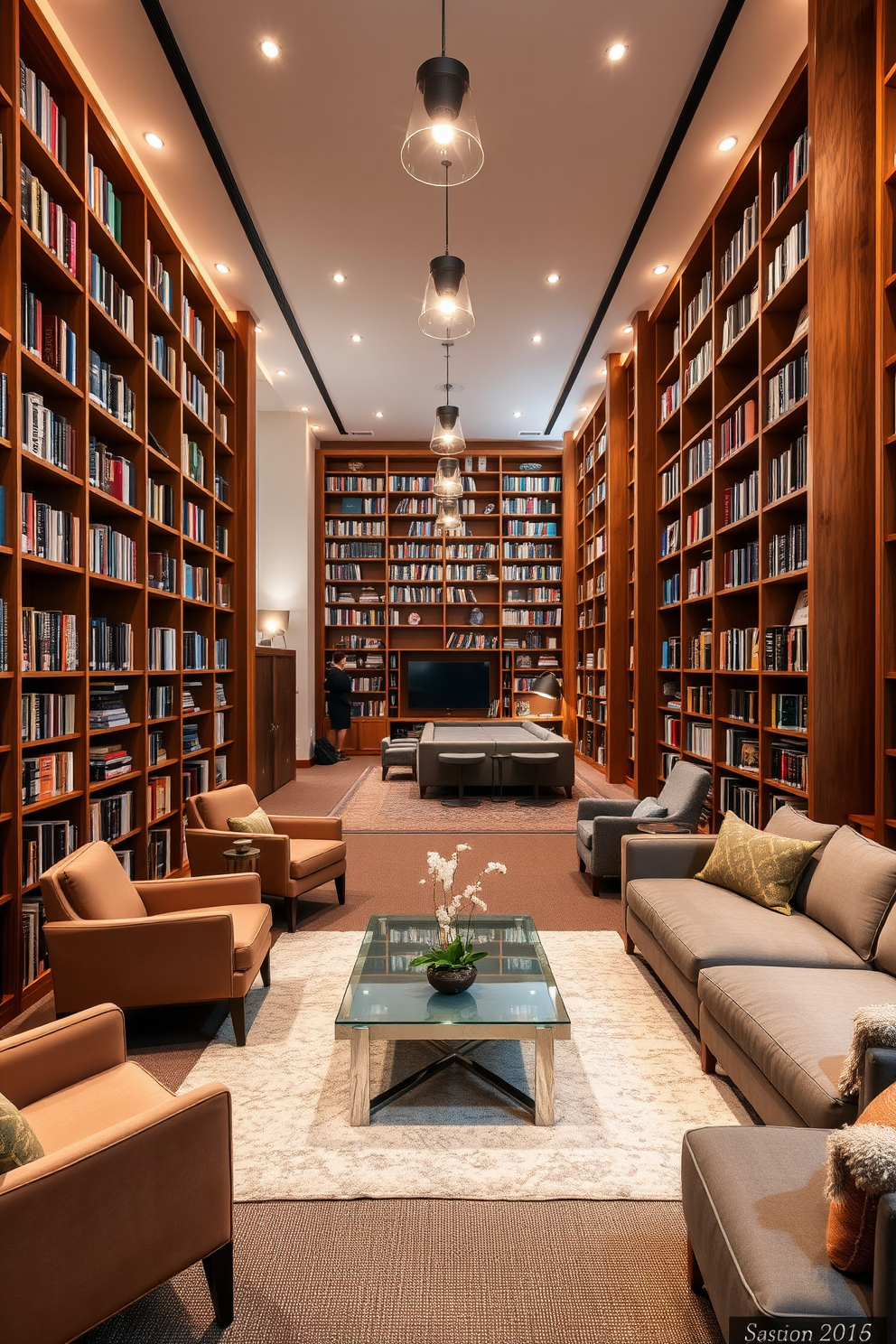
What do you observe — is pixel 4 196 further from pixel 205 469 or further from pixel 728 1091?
pixel 728 1091

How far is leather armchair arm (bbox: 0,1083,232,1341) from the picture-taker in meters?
1.20

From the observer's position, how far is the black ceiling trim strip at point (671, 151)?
3.47m

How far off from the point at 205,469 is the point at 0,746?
3.33 meters

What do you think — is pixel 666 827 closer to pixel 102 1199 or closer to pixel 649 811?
pixel 649 811

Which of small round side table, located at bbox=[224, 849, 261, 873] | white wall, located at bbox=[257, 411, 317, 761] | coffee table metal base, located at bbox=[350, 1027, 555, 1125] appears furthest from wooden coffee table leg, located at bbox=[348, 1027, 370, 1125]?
white wall, located at bbox=[257, 411, 317, 761]

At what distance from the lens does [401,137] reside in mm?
4230

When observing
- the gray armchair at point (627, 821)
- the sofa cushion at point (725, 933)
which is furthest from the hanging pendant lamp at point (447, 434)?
the sofa cushion at point (725, 933)

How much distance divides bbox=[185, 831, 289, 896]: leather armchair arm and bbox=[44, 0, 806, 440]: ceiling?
3.83 m

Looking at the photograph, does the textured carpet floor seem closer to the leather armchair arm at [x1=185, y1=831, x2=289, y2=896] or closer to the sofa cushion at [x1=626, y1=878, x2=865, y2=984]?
the sofa cushion at [x1=626, y1=878, x2=865, y2=984]

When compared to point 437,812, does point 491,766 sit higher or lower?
higher

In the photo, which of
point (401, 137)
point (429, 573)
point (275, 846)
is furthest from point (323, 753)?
→ point (401, 137)

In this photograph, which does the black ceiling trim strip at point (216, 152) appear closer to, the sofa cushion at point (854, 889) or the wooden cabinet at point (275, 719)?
the wooden cabinet at point (275, 719)

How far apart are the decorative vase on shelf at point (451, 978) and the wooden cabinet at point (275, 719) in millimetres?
4667

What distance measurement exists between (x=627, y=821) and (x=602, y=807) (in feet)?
1.96
